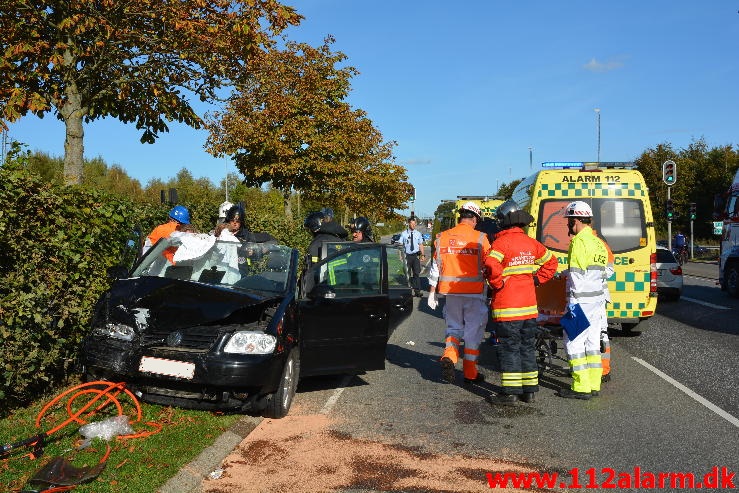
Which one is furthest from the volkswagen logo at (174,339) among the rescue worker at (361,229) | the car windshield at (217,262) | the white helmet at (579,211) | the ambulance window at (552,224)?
the ambulance window at (552,224)

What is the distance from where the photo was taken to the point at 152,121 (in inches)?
450

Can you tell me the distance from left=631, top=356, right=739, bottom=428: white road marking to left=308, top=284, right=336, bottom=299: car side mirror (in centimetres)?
371

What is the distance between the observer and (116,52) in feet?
32.3

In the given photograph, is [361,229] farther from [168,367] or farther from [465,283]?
[168,367]

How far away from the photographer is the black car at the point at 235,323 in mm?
5457

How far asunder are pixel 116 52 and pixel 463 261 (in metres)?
6.06

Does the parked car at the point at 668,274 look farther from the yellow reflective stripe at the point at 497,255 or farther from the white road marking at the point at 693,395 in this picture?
the yellow reflective stripe at the point at 497,255

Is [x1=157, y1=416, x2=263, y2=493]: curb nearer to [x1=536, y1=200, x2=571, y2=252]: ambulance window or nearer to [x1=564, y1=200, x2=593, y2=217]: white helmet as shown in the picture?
[x1=564, y1=200, x2=593, y2=217]: white helmet

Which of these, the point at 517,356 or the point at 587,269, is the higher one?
the point at 587,269

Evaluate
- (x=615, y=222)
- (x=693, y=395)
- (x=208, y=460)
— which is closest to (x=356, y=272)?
(x=208, y=460)

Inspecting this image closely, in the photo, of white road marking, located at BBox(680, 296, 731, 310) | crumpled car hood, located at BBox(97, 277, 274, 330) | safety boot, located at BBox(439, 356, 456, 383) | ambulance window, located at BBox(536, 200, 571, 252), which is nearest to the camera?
crumpled car hood, located at BBox(97, 277, 274, 330)

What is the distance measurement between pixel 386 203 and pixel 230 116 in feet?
75.4

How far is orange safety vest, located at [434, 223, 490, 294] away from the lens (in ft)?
24.5
